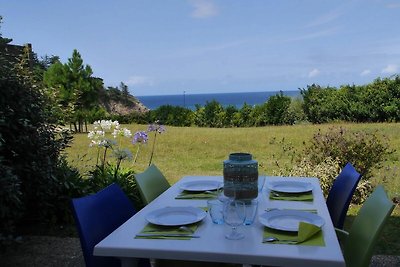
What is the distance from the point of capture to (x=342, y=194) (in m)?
2.40

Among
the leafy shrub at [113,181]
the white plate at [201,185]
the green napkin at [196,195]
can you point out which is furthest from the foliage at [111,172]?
the green napkin at [196,195]

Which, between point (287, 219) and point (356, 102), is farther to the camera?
point (356, 102)

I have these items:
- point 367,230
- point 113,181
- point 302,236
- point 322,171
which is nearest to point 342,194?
point 367,230

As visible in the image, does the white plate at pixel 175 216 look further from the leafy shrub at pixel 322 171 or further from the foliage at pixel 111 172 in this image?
the leafy shrub at pixel 322 171

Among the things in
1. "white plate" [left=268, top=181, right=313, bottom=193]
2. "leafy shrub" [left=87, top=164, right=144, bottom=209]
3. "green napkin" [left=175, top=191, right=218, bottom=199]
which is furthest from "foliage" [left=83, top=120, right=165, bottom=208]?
"white plate" [left=268, top=181, right=313, bottom=193]

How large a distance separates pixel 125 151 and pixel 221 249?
8.02ft

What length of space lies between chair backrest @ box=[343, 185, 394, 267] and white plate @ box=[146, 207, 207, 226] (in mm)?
707

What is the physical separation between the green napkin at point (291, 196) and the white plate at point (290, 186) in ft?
0.06

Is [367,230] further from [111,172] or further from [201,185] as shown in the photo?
[111,172]

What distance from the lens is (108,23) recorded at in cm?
982

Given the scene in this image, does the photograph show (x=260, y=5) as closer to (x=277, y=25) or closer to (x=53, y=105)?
(x=277, y=25)

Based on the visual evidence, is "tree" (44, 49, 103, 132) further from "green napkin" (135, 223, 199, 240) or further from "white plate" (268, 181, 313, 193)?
"green napkin" (135, 223, 199, 240)

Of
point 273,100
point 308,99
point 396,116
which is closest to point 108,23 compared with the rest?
point 273,100

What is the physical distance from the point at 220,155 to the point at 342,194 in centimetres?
479
